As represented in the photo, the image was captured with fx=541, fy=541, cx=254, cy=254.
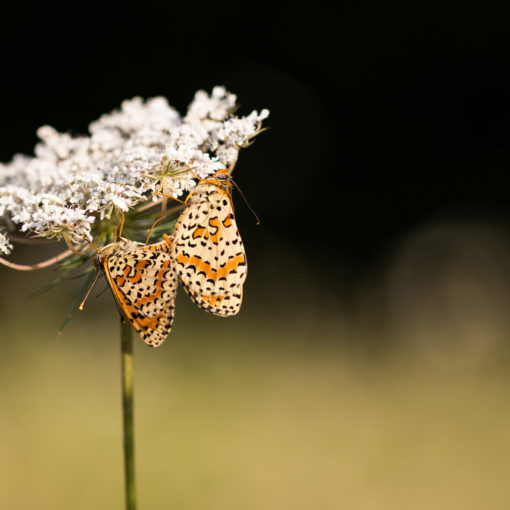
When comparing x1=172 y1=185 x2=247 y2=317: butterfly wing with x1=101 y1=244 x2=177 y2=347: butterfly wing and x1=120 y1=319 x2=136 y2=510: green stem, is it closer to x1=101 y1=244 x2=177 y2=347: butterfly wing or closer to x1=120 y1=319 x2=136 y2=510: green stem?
x1=101 y1=244 x2=177 y2=347: butterfly wing

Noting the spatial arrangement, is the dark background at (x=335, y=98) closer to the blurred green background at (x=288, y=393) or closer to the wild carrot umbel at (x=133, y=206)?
the blurred green background at (x=288, y=393)

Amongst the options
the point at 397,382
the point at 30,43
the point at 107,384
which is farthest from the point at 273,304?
the point at 30,43

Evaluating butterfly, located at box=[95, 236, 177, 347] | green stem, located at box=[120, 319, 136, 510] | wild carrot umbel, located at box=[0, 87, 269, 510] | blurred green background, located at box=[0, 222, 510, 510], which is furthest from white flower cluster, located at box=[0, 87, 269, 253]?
blurred green background, located at box=[0, 222, 510, 510]

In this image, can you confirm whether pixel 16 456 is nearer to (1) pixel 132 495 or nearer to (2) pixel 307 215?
(1) pixel 132 495

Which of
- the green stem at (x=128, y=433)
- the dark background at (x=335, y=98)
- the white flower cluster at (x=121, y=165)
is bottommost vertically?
the green stem at (x=128, y=433)

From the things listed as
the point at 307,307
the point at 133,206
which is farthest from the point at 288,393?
the point at 133,206

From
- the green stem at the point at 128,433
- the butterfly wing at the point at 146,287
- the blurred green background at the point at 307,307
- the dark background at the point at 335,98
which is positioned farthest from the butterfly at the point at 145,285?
the dark background at the point at 335,98

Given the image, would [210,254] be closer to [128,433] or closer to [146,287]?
[146,287]
